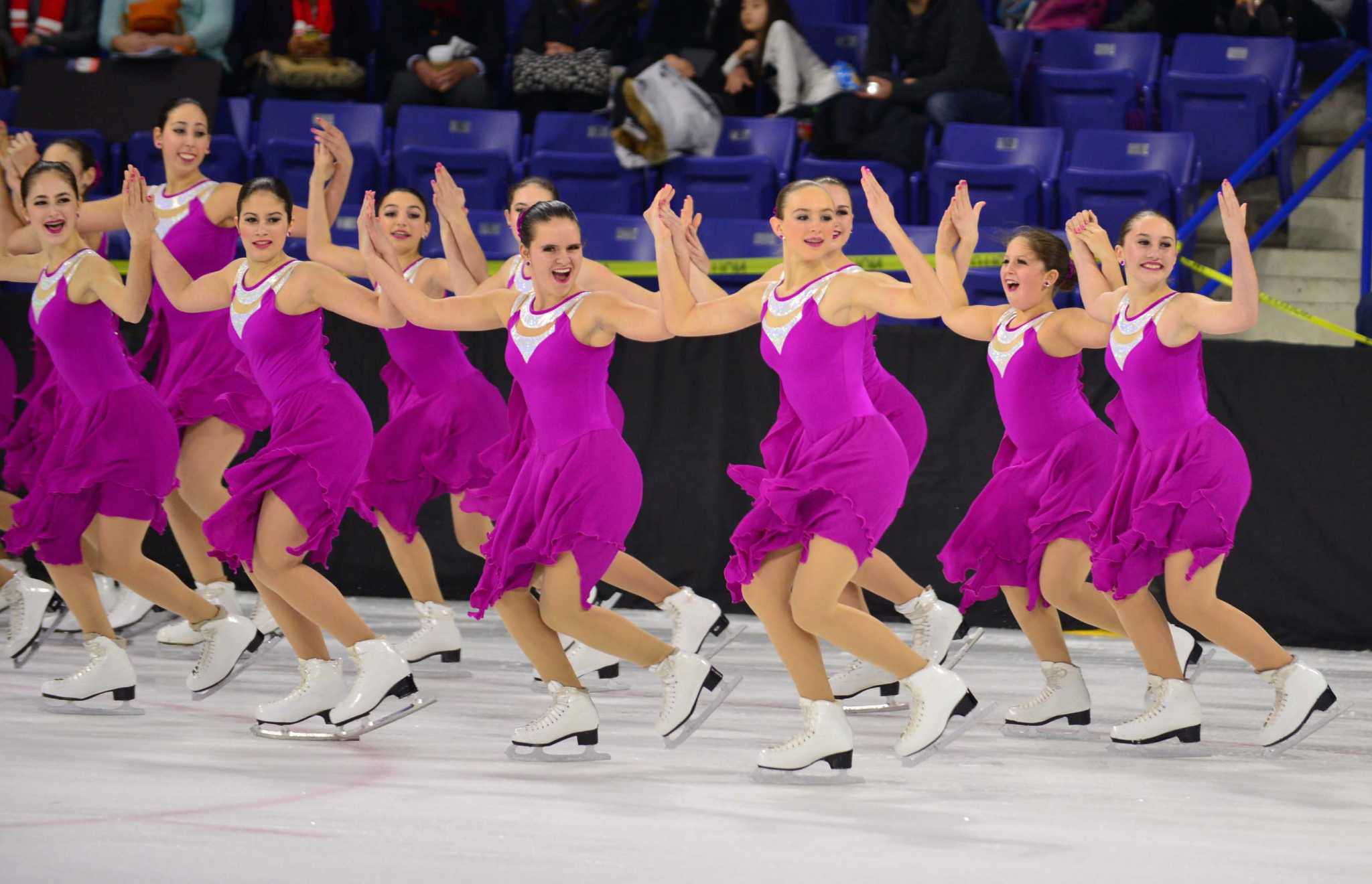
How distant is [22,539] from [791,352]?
2.55 m

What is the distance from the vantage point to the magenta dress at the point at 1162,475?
4965mm

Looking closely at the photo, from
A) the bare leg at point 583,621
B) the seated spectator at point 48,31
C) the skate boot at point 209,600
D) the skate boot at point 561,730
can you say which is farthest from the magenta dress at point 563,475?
the seated spectator at point 48,31

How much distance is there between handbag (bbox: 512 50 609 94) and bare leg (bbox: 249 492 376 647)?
5155 mm

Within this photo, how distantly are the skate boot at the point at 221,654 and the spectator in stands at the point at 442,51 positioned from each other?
475 centimetres

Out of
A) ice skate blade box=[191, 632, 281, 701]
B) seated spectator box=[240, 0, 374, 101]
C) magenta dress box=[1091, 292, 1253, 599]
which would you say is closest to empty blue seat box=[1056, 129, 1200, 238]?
magenta dress box=[1091, 292, 1253, 599]

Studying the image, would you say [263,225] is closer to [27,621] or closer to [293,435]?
[293,435]

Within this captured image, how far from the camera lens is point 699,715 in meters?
4.76

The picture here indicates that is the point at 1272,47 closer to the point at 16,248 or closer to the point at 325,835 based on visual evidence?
the point at 16,248

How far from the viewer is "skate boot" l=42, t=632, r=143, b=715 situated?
5.35 metres

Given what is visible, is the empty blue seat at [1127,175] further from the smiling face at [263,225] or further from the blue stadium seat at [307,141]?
the smiling face at [263,225]

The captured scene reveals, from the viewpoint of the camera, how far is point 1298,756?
5035 mm

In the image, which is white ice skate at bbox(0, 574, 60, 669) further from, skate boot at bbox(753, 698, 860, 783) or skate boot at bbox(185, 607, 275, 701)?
skate boot at bbox(753, 698, 860, 783)

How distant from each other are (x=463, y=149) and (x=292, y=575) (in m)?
4.78

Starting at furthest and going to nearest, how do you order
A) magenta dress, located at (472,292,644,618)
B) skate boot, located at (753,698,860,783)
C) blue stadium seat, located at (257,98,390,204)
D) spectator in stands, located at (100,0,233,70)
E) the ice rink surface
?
spectator in stands, located at (100,0,233,70) < blue stadium seat, located at (257,98,390,204) < magenta dress, located at (472,292,644,618) < skate boot, located at (753,698,860,783) < the ice rink surface
